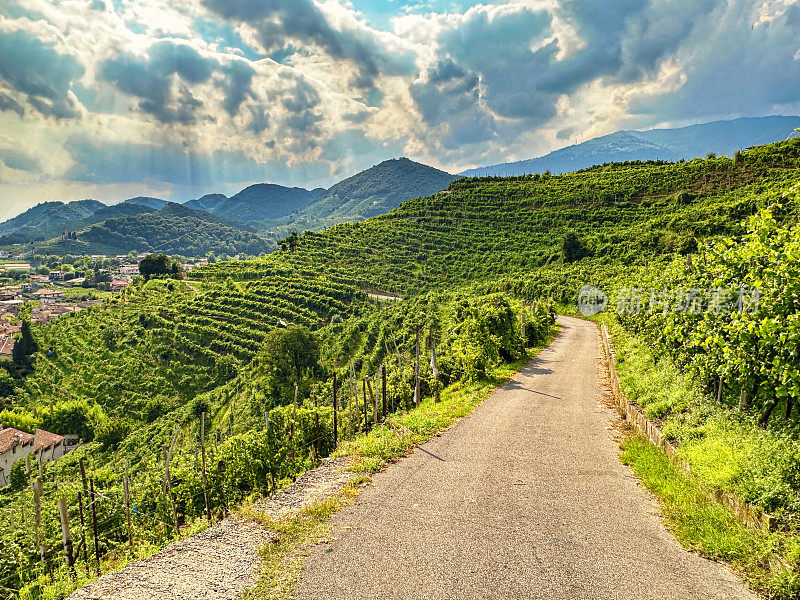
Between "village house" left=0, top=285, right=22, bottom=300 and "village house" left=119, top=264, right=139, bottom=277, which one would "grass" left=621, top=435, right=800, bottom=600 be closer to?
"village house" left=0, top=285, right=22, bottom=300

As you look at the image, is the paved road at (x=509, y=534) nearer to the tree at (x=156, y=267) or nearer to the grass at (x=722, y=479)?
the grass at (x=722, y=479)

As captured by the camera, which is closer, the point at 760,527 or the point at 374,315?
the point at 760,527

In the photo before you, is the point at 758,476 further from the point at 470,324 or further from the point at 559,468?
the point at 470,324

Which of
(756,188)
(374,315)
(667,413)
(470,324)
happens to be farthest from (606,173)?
(667,413)

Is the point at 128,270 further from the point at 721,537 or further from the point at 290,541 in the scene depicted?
the point at 721,537

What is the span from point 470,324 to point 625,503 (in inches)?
494

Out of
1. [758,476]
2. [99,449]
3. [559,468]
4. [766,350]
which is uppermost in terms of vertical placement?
[766,350]

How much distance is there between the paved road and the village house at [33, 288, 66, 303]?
147m

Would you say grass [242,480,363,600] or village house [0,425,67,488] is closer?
grass [242,480,363,600]

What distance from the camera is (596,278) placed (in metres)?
45.6

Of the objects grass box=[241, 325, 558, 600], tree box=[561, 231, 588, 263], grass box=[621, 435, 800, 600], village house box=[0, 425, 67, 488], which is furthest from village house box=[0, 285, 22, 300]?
grass box=[621, 435, 800, 600]

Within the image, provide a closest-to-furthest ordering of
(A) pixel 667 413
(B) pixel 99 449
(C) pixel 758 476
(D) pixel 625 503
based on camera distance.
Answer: (C) pixel 758 476 → (D) pixel 625 503 → (A) pixel 667 413 → (B) pixel 99 449

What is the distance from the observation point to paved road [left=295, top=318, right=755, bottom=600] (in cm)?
504
